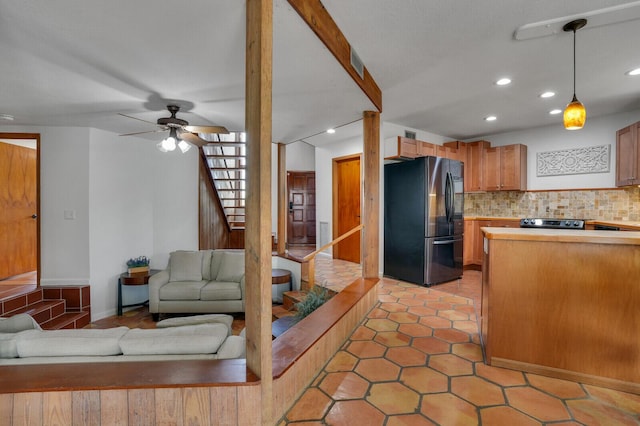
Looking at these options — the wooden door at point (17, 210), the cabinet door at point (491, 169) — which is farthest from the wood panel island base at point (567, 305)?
the wooden door at point (17, 210)

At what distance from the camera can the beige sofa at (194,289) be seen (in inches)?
150

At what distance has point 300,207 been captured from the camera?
7699 mm

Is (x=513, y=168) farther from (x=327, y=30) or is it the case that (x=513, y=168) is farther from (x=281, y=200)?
(x=327, y=30)

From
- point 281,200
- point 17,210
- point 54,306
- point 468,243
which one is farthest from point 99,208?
point 468,243

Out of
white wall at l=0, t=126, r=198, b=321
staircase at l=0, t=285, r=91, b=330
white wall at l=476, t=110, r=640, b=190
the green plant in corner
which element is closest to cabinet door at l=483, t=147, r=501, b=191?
white wall at l=476, t=110, r=640, b=190

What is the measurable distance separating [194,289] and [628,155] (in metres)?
5.84

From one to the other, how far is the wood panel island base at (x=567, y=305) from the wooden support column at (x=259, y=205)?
1521 millimetres

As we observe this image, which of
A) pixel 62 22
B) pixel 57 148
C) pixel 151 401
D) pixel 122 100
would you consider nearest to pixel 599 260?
pixel 151 401

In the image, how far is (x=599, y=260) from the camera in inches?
67.0

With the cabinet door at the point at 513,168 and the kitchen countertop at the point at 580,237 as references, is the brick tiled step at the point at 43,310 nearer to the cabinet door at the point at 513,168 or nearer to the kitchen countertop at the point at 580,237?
the kitchen countertop at the point at 580,237

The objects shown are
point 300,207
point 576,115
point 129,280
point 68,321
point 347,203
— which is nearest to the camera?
point 576,115

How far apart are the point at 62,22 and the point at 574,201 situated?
244 inches

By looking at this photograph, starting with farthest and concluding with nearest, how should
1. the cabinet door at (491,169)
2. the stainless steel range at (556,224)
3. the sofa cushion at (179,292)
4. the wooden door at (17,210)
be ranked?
the cabinet door at (491,169)
the wooden door at (17,210)
the sofa cushion at (179,292)
the stainless steel range at (556,224)

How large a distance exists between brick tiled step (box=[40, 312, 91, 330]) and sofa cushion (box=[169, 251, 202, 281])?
44.6 inches
